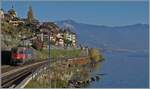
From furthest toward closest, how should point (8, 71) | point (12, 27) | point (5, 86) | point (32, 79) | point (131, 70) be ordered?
point (131, 70)
point (12, 27)
point (8, 71)
point (32, 79)
point (5, 86)

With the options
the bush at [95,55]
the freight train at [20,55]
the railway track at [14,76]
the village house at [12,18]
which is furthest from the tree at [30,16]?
the bush at [95,55]

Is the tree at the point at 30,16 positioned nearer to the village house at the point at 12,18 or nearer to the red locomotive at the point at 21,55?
the village house at the point at 12,18

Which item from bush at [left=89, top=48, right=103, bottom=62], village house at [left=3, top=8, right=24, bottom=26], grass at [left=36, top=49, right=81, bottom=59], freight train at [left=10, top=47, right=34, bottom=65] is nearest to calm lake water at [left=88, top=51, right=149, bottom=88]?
bush at [left=89, top=48, right=103, bottom=62]

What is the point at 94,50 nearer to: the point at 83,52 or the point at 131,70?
the point at 83,52

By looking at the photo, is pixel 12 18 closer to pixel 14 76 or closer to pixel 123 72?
pixel 14 76

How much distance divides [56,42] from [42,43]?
454 mm

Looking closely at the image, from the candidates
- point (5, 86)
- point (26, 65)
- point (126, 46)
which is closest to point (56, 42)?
point (26, 65)

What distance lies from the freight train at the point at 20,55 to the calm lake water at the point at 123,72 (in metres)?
1.57

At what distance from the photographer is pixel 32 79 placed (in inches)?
206

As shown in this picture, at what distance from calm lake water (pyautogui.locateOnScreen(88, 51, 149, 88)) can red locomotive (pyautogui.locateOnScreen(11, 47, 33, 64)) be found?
1580 mm

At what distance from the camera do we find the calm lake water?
827 centimetres

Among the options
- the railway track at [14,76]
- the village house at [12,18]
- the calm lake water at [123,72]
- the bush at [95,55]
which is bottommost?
the calm lake water at [123,72]

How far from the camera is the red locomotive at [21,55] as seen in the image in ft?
21.7

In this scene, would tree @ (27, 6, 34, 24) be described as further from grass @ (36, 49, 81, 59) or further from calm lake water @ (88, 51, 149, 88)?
calm lake water @ (88, 51, 149, 88)
